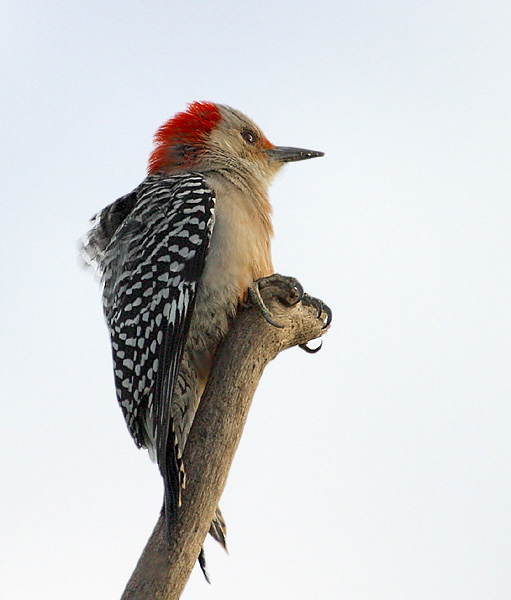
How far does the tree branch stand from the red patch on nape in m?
1.39

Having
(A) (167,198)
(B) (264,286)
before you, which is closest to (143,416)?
(B) (264,286)

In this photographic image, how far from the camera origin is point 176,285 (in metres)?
4.18

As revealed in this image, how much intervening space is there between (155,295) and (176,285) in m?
0.14

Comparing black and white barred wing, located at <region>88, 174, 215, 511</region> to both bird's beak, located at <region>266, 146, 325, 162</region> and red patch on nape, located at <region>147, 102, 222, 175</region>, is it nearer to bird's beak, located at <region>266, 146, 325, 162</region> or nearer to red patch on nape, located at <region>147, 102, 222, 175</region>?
red patch on nape, located at <region>147, 102, 222, 175</region>

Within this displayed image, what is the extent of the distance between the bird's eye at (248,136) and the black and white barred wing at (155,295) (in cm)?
86

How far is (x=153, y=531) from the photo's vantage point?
146 inches

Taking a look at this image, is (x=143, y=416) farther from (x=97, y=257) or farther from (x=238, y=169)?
(x=238, y=169)

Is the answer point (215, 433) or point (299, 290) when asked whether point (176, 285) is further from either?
point (215, 433)

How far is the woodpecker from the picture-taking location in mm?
4078

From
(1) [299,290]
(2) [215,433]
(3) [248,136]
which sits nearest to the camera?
(2) [215,433]

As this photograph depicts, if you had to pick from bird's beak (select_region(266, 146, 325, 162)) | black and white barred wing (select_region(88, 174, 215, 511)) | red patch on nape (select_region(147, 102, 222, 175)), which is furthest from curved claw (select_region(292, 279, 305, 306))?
bird's beak (select_region(266, 146, 325, 162))

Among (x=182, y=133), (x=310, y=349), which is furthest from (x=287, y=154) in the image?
(x=310, y=349)

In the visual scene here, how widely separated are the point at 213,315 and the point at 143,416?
2.19 feet

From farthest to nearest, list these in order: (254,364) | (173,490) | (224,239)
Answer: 1. (224,239)
2. (254,364)
3. (173,490)
